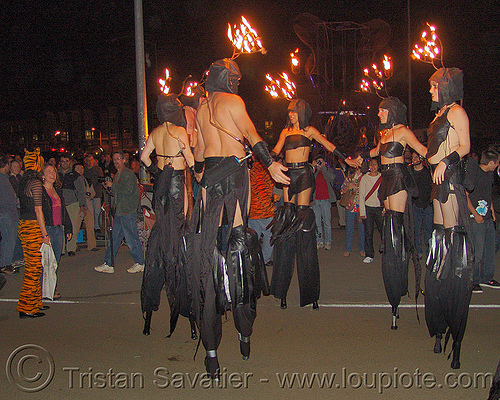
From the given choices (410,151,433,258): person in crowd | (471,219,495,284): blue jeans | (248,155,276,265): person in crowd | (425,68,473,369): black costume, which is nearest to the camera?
(425,68,473,369): black costume

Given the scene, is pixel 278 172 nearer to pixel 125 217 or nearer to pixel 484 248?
pixel 484 248

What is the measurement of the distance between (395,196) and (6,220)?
257 inches

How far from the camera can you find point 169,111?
5.63m

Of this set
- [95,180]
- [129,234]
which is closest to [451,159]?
[129,234]

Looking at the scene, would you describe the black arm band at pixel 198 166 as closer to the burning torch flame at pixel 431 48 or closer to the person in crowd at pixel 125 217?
the burning torch flame at pixel 431 48

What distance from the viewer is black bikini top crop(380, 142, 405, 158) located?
215 inches

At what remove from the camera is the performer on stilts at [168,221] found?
16.8 feet

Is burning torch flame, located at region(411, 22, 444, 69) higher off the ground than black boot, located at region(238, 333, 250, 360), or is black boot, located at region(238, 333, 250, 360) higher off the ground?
burning torch flame, located at region(411, 22, 444, 69)

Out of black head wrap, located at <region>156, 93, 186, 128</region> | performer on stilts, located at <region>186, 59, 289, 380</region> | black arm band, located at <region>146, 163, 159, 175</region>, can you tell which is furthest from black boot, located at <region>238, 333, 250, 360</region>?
black head wrap, located at <region>156, 93, 186, 128</region>

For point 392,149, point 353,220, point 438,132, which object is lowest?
point 353,220

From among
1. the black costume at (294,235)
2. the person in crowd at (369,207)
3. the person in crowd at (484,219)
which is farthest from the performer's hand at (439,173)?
the person in crowd at (369,207)

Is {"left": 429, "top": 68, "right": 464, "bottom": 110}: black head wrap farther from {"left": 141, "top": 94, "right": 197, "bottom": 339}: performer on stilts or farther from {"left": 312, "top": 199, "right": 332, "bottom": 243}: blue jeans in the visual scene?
{"left": 312, "top": 199, "right": 332, "bottom": 243}: blue jeans

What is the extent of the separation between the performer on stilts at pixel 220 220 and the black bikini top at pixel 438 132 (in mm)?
1486

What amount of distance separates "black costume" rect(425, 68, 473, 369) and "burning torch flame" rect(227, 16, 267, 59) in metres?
1.99
